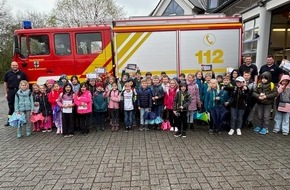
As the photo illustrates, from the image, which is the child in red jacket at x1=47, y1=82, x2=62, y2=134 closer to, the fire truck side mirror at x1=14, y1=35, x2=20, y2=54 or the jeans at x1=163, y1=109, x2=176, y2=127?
the fire truck side mirror at x1=14, y1=35, x2=20, y2=54

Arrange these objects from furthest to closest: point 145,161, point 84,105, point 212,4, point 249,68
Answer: point 212,4 → point 249,68 → point 84,105 → point 145,161

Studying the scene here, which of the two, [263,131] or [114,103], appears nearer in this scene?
[263,131]

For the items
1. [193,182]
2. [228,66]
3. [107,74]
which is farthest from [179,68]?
[193,182]

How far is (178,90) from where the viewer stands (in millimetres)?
6219

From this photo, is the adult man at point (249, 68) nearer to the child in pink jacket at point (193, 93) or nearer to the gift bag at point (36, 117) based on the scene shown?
the child in pink jacket at point (193, 93)

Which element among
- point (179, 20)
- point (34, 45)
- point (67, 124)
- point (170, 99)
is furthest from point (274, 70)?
point (34, 45)

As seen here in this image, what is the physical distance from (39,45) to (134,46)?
317 centimetres

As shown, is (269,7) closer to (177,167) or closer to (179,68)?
(179,68)

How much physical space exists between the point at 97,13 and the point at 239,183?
1230 inches

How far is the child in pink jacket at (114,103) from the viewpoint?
262 inches

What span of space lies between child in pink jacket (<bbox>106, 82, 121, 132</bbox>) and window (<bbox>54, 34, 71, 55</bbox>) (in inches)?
90.2

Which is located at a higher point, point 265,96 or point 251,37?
point 251,37

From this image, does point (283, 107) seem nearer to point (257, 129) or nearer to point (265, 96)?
point (265, 96)

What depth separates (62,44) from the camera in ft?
25.6
